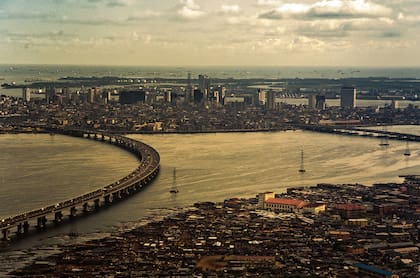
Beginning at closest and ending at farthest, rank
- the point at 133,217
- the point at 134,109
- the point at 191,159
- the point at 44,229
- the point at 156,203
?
1. the point at 44,229
2. the point at 133,217
3. the point at 156,203
4. the point at 191,159
5. the point at 134,109

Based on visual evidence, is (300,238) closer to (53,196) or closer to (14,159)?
(53,196)

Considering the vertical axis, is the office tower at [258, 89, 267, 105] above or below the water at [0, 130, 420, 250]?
above

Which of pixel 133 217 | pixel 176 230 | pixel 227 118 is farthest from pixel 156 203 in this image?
pixel 227 118

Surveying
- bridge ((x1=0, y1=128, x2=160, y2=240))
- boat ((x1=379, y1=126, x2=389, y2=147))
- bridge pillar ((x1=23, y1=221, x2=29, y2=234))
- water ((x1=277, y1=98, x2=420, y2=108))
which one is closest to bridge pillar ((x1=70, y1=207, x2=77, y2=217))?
bridge ((x1=0, y1=128, x2=160, y2=240))

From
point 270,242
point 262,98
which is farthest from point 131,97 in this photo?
point 270,242

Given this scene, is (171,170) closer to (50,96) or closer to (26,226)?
(26,226)

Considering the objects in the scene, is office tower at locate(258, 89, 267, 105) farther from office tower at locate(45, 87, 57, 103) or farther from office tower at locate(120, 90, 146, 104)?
office tower at locate(45, 87, 57, 103)

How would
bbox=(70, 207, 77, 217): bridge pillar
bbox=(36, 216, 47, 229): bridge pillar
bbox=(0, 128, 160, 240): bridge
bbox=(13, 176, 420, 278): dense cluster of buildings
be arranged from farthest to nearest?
bbox=(70, 207, 77, 217): bridge pillar
bbox=(36, 216, 47, 229): bridge pillar
bbox=(0, 128, 160, 240): bridge
bbox=(13, 176, 420, 278): dense cluster of buildings
